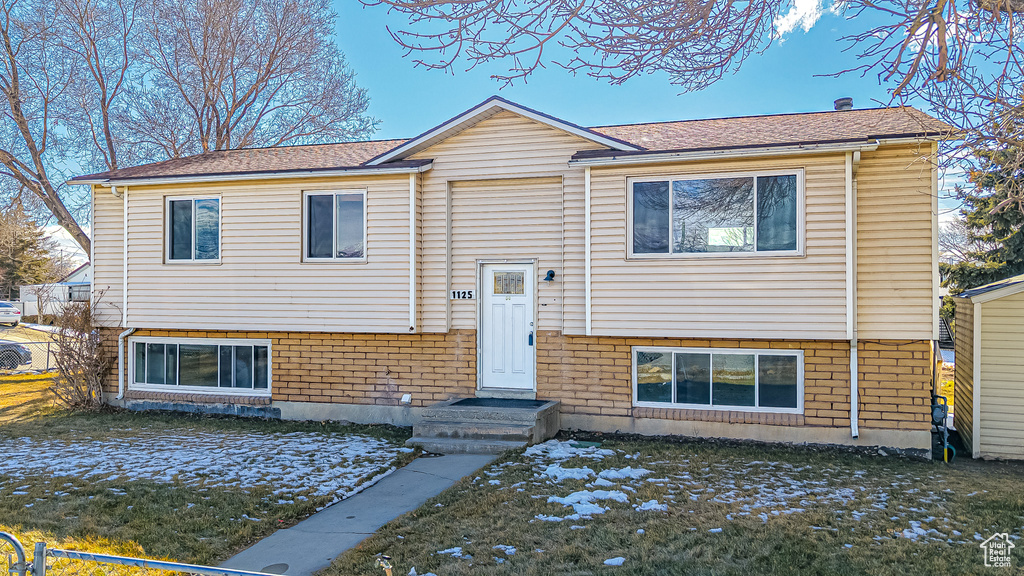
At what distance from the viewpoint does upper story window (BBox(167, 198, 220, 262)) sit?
449 inches

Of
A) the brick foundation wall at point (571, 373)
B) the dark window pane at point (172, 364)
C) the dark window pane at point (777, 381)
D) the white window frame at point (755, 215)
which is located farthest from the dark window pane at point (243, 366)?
the dark window pane at point (777, 381)

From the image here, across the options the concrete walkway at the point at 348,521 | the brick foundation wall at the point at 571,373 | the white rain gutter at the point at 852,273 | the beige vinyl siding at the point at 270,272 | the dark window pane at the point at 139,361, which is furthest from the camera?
the dark window pane at the point at 139,361

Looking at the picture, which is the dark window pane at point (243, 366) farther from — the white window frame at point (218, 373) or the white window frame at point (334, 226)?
the white window frame at point (334, 226)

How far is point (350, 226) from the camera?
425 inches

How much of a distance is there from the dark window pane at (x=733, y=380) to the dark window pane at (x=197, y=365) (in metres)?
8.43

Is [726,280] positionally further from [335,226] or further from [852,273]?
[335,226]

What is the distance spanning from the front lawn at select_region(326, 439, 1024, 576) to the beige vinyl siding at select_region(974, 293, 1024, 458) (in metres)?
1.24

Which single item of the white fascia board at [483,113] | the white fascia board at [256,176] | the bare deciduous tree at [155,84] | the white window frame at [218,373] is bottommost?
the white window frame at [218,373]

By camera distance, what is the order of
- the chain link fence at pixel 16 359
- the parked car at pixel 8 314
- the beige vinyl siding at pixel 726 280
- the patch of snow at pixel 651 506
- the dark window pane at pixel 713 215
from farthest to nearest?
the parked car at pixel 8 314, the chain link fence at pixel 16 359, the dark window pane at pixel 713 215, the beige vinyl siding at pixel 726 280, the patch of snow at pixel 651 506

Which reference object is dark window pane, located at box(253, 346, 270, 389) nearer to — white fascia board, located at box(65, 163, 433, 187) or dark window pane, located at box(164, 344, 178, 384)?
dark window pane, located at box(164, 344, 178, 384)

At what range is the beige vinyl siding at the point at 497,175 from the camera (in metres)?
9.91

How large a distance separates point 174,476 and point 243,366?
4422 millimetres

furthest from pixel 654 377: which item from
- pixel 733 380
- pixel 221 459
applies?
pixel 221 459

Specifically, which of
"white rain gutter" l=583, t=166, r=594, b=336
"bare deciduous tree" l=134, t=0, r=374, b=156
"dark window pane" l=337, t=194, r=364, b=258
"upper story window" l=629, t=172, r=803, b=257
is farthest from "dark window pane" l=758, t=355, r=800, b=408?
"bare deciduous tree" l=134, t=0, r=374, b=156
